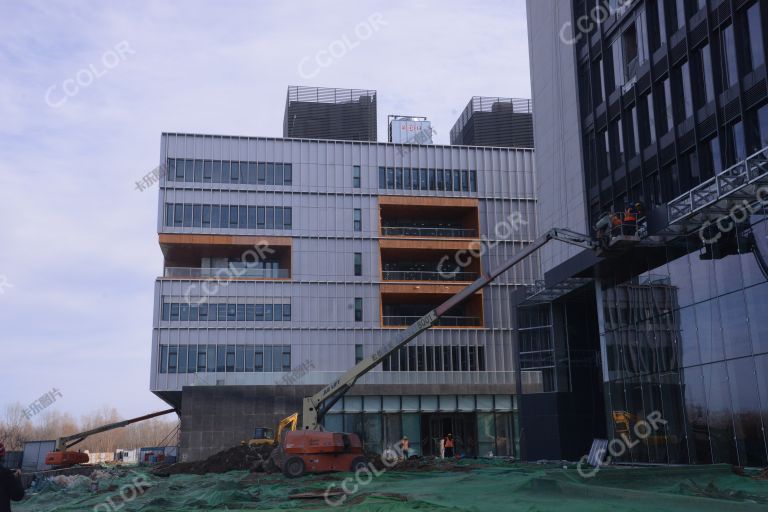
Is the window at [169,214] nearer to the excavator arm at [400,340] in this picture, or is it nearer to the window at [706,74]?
the excavator arm at [400,340]

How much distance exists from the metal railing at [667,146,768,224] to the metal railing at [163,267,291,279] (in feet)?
133

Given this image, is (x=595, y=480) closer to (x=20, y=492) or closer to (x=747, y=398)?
(x=747, y=398)

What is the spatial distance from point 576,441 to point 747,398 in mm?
15969

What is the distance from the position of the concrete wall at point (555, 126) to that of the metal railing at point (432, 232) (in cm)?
2111

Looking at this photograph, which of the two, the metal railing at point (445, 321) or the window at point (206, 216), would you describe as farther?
the metal railing at point (445, 321)

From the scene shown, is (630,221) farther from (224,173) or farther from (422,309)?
(224,173)

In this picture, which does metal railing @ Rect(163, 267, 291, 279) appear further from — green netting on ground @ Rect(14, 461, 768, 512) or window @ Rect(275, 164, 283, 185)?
green netting on ground @ Rect(14, 461, 768, 512)

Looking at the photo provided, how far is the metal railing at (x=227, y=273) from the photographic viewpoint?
6345 cm

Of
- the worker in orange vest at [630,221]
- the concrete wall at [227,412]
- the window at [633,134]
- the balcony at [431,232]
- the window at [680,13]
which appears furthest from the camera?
the balcony at [431,232]

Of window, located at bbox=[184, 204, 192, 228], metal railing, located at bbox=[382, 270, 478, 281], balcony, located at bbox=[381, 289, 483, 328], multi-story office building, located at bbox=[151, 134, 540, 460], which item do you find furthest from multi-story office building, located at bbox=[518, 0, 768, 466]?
window, located at bbox=[184, 204, 192, 228]

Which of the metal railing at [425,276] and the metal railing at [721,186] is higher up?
the metal railing at [425,276]

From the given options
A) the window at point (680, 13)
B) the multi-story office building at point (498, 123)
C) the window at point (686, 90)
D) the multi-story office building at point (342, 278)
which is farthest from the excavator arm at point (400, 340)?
the multi-story office building at point (498, 123)

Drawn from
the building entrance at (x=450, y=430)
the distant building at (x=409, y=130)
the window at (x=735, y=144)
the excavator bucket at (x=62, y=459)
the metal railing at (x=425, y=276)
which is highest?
the distant building at (x=409, y=130)

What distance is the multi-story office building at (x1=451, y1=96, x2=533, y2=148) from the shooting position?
74812 mm
